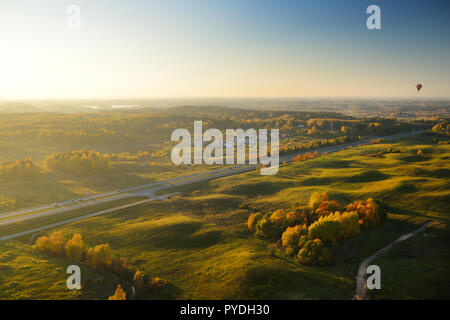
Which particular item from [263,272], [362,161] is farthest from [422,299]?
[362,161]

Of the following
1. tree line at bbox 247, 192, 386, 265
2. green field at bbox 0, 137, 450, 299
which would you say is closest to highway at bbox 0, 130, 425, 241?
green field at bbox 0, 137, 450, 299

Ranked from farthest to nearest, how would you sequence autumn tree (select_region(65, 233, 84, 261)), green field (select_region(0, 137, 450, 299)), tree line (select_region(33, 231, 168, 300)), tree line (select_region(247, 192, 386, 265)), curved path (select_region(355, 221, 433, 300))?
autumn tree (select_region(65, 233, 84, 261)), tree line (select_region(247, 192, 386, 265)), tree line (select_region(33, 231, 168, 300)), green field (select_region(0, 137, 450, 299)), curved path (select_region(355, 221, 433, 300))

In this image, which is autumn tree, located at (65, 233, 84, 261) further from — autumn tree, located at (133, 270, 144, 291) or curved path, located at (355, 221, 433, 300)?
curved path, located at (355, 221, 433, 300)

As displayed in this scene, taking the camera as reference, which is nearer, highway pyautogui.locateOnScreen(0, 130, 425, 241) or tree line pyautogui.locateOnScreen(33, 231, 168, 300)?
tree line pyautogui.locateOnScreen(33, 231, 168, 300)

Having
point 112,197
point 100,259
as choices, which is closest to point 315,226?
point 100,259

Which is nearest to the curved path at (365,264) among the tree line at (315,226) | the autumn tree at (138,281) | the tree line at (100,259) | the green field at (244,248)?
the green field at (244,248)
